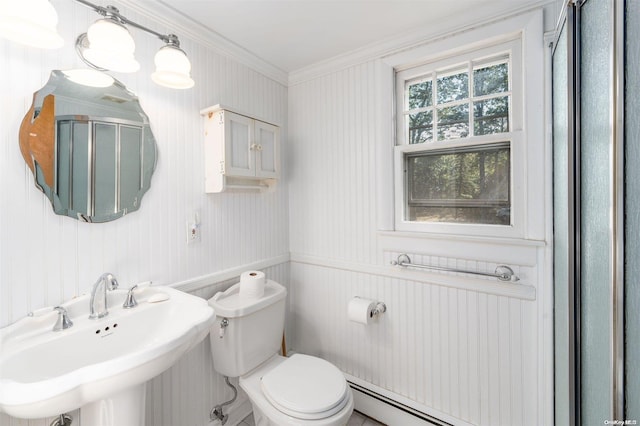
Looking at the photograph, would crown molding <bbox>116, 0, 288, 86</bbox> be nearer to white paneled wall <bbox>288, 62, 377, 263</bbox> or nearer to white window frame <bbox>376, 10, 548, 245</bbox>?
white paneled wall <bbox>288, 62, 377, 263</bbox>

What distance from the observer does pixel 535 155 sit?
1324mm

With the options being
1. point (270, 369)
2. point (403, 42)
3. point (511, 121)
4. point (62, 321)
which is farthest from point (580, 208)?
point (62, 321)

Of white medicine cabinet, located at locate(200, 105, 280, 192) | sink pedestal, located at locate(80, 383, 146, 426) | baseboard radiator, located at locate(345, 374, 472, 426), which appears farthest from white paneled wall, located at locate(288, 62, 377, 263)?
sink pedestal, located at locate(80, 383, 146, 426)

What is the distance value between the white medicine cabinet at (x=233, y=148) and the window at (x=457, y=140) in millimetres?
841

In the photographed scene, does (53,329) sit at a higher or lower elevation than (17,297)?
lower

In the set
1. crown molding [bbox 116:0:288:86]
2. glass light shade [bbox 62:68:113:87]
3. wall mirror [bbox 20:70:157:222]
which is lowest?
wall mirror [bbox 20:70:157:222]

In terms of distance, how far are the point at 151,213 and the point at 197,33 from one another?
1.02 meters

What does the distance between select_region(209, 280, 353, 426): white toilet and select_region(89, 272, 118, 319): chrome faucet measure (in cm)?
48

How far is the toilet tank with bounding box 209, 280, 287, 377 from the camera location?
1.45m

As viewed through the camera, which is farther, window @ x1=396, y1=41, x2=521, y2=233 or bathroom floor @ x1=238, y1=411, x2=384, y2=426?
bathroom floor @ x1=238, y1=411, x2=384, y2=426

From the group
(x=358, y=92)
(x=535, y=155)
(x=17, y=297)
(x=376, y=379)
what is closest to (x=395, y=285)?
(x=376, y=379)

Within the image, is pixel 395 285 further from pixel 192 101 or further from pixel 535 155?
pixel 192 101

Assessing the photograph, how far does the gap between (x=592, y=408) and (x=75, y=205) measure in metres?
1.84

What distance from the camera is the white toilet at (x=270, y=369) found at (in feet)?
4.10
